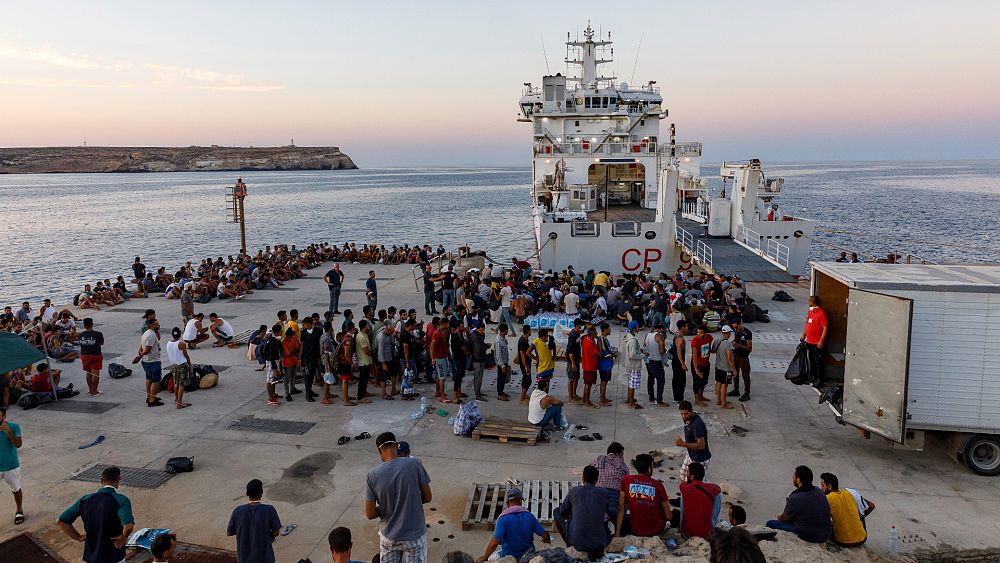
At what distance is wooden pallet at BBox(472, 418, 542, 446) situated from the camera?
28.7 ft

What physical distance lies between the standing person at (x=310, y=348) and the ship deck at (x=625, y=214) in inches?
690

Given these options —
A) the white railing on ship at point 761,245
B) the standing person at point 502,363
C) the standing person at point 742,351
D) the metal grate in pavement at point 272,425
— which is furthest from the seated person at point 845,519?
the white railing on ship at point 761,245

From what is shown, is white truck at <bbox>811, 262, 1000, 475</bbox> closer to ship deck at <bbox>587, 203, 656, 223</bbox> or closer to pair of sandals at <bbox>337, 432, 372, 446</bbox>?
A: pair of sandals at <bbox>337, 432, 372, 446</bbox>

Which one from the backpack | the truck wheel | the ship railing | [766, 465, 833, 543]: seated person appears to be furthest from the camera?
the ship railing

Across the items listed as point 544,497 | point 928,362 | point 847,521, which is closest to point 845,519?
point 847,521

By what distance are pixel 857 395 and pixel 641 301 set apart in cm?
833

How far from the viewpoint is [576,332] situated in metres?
10.4

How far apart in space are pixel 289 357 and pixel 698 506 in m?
7.61

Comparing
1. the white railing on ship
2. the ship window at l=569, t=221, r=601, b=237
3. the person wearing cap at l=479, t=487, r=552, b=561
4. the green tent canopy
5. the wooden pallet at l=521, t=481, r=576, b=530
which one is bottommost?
the wooden pallet at l=521, t=481, r=576, b=530

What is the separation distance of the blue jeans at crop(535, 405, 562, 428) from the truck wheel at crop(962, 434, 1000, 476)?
5277mm

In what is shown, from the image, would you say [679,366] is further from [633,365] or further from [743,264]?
[743,264]

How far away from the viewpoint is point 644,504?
18.5 ft

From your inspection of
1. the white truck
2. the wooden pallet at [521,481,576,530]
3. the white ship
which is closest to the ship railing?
the white ship

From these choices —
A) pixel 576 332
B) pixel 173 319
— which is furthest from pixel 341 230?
pixel 576 332
